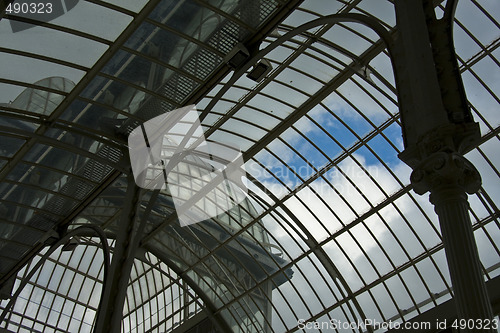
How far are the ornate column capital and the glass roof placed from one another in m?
8.58

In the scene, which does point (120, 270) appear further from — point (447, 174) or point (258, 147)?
point (447, 174)

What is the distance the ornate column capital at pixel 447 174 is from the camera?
9.92m

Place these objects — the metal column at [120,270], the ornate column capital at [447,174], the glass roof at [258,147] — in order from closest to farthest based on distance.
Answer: the ornate column capital at [447,174], the glass roof at [258,147], the metal column at [120,270]

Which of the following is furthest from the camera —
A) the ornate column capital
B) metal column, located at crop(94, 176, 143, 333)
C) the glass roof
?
metal column, located at crop(94, 176, 143, 333)

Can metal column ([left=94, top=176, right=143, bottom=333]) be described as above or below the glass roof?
below

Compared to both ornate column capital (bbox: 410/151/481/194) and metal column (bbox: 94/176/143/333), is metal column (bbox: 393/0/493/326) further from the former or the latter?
metal column (bbox: 94/176/143/333)

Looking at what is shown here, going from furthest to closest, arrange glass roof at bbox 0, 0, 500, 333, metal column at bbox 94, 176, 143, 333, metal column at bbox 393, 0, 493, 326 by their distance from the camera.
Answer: metal column at bbox 94, 176, 143, 333
glass roof at bbox 0, 0, 500, 333
metal column at bbox 393, 0, 493, 326

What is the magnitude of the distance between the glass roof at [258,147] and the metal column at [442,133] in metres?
6.76

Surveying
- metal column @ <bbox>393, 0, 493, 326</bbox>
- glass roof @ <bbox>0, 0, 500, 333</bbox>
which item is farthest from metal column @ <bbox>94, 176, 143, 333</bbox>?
metal column @ <bbox>393, 0, 493, 326</bbox>

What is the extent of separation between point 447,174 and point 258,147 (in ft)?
59.7

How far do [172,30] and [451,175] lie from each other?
1177 cm

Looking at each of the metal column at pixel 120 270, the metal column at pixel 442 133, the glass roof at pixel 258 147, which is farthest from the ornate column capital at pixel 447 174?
the metal column at pixel 120 270

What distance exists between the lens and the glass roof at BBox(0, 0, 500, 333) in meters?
19.2

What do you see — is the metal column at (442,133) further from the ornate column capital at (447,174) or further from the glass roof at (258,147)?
the glass roof at (258,147)
